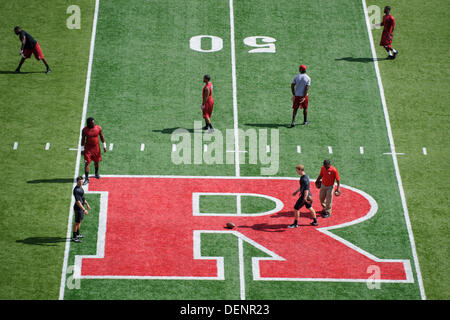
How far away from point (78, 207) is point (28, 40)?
9.51 metres

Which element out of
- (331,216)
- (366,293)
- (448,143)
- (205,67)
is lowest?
(366,293)

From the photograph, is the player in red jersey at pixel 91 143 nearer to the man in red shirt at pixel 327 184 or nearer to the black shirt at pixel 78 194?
the black shirt at pixel 78 194

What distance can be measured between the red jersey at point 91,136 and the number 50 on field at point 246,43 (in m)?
8.14

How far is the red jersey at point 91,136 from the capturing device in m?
23.8

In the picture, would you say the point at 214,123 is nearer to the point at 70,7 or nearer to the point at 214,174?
the point at 214,174

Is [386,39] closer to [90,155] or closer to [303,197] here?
[303,197]

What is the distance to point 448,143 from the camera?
89.1 ft

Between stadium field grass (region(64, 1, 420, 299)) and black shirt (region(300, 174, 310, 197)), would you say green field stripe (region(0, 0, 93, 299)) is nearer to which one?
stadium field grass (region(64, 1, 420, 299))

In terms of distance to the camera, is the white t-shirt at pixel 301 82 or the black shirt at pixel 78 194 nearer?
the black shirt at pixel 78 194

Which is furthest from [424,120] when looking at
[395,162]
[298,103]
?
[298,103]

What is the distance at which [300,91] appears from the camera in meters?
27.1

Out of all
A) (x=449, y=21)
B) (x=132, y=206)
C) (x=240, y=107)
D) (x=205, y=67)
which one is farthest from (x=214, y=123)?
(x=449, y=21)

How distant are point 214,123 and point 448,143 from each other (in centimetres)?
767

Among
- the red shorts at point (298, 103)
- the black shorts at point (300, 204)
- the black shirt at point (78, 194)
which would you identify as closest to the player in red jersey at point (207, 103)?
the red shorts at point (298, 103)
